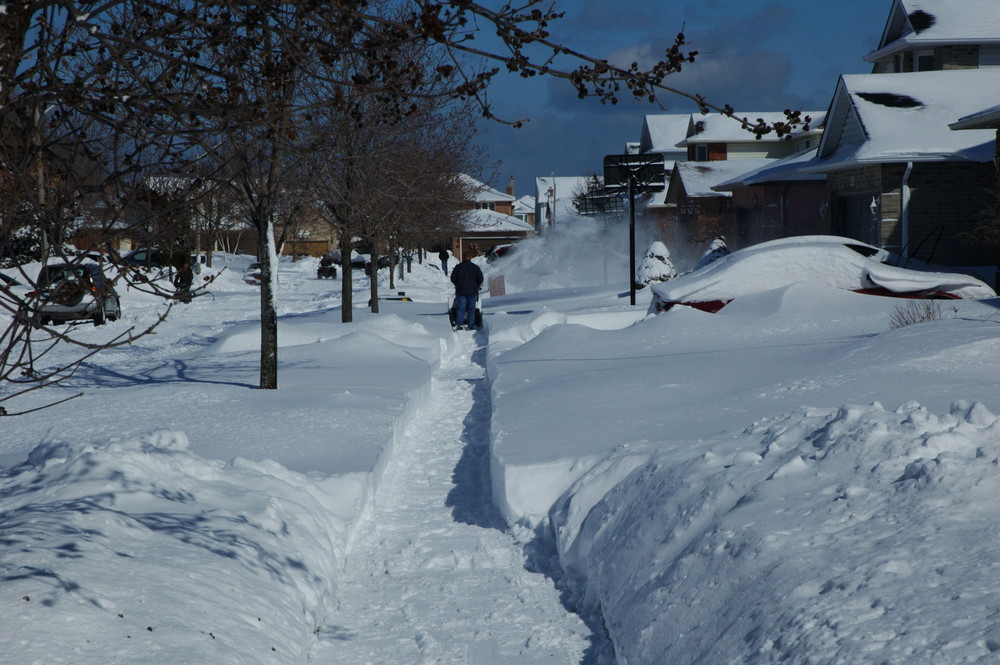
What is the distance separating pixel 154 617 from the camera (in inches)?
166

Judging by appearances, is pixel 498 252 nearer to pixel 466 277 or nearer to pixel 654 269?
pixel 654 269

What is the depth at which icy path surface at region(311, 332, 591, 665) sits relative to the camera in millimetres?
4816

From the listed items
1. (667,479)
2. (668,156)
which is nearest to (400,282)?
(668,156)

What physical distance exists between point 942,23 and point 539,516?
81.5 ft

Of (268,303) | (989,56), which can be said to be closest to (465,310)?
(268,303)

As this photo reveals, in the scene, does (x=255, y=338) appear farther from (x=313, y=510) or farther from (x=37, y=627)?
(x=37, y=627)

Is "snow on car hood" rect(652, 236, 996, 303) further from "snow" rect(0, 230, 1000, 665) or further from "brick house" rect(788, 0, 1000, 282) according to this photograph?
"snow" rect(0, 230, 1000, 665)

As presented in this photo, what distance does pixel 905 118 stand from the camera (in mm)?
21797

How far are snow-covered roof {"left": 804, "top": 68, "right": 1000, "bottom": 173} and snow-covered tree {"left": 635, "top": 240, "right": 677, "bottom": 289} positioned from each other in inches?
209

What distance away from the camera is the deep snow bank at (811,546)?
338 centimetres

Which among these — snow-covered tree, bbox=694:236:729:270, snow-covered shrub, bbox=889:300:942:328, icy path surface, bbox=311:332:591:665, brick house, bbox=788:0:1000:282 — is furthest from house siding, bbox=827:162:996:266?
icy path surface, bbox=311:332:591:665

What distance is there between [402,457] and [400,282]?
3432cm

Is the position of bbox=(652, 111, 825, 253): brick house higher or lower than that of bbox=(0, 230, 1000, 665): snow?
higher

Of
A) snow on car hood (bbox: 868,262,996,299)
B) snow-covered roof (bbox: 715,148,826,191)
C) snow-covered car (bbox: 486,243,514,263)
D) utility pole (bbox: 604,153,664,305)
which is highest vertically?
snow-covered roof (bbox: 715,148,826,191)
